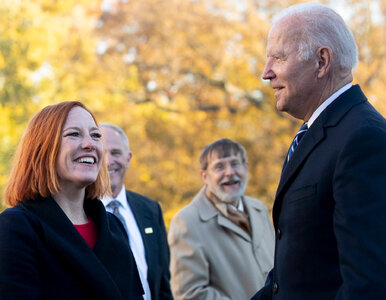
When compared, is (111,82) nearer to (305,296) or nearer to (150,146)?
(150,146)

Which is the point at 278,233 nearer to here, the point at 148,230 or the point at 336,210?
the point at 336,210

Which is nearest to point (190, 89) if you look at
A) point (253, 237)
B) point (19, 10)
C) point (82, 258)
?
point (19, 10)

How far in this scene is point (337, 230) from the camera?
79.5 inches

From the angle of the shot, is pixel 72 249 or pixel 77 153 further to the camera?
pixel 77 153

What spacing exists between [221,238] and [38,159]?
224 cm

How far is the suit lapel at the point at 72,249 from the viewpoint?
266 cm

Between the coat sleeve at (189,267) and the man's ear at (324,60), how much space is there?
2555mm

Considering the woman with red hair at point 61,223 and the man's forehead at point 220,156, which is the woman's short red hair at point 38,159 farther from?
the man's forehead at point 220,156

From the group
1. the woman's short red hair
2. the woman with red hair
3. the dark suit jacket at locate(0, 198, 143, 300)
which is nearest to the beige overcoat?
the woman with red hair

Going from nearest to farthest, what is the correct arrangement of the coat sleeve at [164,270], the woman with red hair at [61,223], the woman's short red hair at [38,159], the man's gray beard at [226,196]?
1. the woman with red hair at [61,223]
2. the woman's short red hair at [38,159]
3. the coat sleeve at [164,270]
4. the man's gray beard at [226,196]

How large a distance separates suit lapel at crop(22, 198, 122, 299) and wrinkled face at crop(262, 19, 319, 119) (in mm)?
1198

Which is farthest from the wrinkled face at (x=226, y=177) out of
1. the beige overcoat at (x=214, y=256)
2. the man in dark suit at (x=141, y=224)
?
the man in dark suit at (x=141, y=224)

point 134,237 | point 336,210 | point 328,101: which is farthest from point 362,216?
point 134,237

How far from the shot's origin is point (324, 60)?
2.40 metres
